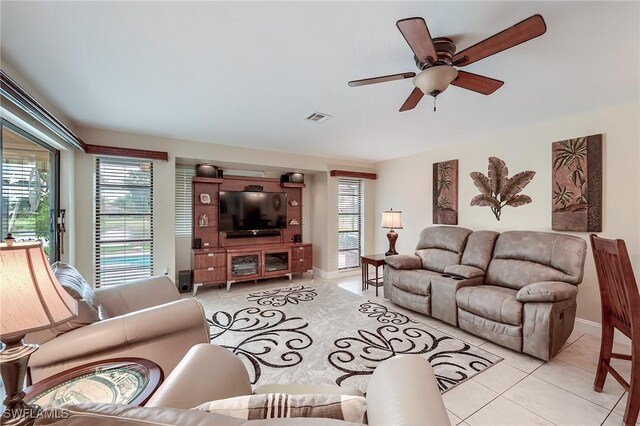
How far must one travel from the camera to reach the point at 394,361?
1.03 meters

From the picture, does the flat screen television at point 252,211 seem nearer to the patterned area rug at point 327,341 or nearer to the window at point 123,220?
the window at point 123,220

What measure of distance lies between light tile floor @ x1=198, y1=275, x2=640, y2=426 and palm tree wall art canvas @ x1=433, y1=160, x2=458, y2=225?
→ 2.05 m

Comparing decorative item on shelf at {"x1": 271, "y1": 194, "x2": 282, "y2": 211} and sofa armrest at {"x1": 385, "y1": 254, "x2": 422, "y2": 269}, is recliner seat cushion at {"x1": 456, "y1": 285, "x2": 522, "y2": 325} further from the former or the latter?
decorative item on shelf at {"x1": 271, "y1": 194, "x2": 282, "y2": 211}

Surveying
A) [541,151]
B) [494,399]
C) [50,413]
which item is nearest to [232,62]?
[50,413]

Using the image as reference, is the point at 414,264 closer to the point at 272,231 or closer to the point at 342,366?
the point at 342,366

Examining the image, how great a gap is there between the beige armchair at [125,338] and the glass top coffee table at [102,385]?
0.61ft

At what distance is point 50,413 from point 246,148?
4.22 metres

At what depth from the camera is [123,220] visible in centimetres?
371

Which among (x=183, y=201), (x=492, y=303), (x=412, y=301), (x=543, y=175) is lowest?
(x=412, y=301)

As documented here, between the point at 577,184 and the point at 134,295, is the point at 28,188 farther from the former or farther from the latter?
the point at 577,184

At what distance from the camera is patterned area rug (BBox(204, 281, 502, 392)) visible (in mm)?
2168

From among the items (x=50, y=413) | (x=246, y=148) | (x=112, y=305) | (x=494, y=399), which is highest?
(x=246, y=148)

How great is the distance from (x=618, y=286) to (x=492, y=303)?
3.13ft

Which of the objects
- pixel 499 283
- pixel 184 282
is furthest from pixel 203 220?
pixel 499 283
